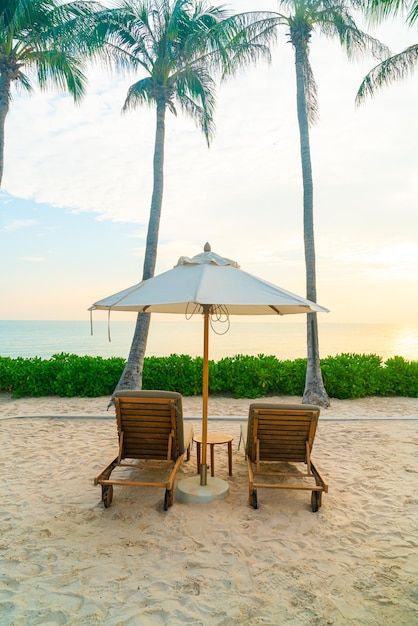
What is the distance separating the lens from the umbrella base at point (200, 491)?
428cm

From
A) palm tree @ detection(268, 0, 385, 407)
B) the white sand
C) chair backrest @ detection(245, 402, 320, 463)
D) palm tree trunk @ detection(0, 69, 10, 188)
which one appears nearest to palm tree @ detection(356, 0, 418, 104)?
palm tree @ detection(268, 0, 385, 407)

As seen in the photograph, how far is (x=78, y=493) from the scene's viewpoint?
446cm

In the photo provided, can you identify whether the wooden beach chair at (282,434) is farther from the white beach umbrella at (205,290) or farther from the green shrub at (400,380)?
the green shrub at (400,380)

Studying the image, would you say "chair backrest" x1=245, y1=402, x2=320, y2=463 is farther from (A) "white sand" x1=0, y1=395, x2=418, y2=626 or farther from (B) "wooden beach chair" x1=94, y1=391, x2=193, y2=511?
(B) "wooden beach chair" x1=94, y1=391, x2=193, y2=511

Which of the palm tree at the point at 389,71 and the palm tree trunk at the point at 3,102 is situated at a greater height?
the palm tree at the point at 389,71

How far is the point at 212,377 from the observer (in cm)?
995

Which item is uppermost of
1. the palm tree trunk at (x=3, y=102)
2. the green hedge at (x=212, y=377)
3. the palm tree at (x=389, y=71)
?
the palm tree at (x=389, y=71)

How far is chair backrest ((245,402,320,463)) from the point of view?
14.6 ft

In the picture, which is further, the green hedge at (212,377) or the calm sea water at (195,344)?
the calm sea water at (195,344)

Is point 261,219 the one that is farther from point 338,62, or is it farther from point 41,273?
point 41,273

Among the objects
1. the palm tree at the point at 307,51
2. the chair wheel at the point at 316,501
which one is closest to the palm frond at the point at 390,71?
the palm tree at the point at 307,51

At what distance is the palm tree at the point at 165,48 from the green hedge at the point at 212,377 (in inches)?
33.1

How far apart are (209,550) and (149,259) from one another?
24.2 feet

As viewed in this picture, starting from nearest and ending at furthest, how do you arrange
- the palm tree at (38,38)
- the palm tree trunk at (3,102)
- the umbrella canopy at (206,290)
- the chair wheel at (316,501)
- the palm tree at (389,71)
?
the umbrella canopy at (206,290), the chair wheel at (316,501), the palm tree at (38,38), the palm tree trunk at (3,102), the palm tree at (389,71)
